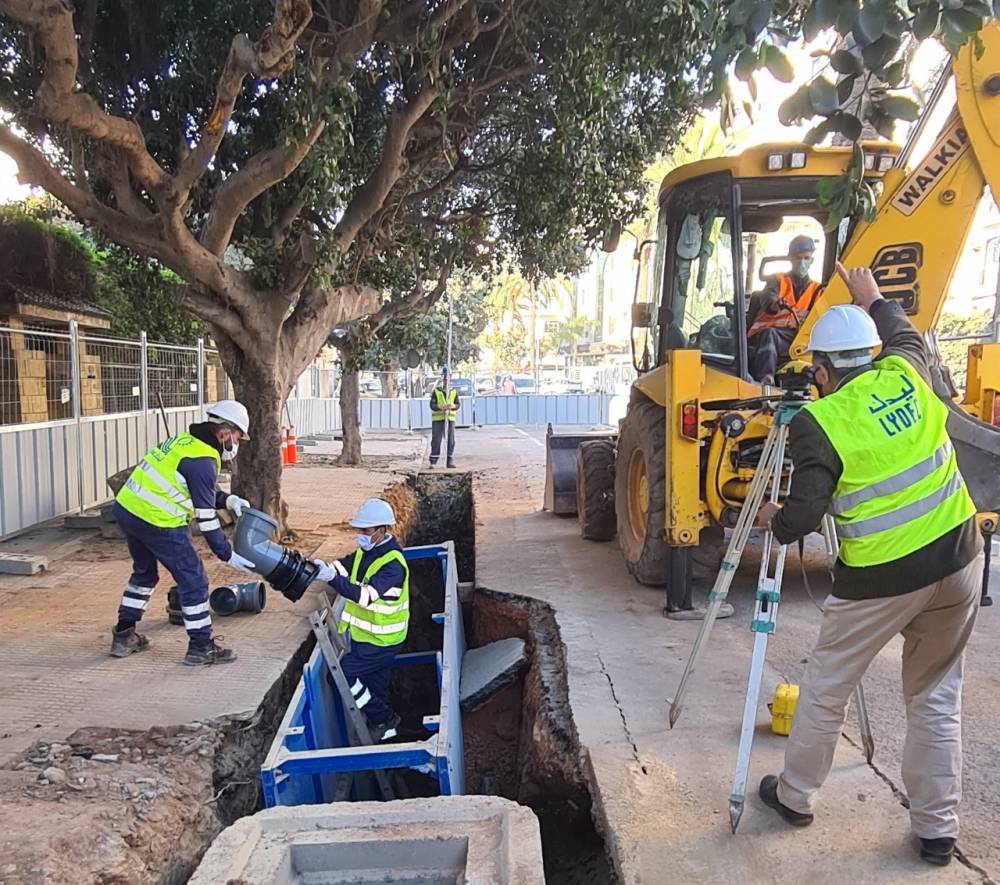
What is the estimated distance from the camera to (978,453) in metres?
4.71

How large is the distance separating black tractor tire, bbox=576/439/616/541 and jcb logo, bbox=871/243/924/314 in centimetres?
408

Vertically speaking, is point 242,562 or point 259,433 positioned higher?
point 259,433

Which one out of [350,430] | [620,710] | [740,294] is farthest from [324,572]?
[350,430]

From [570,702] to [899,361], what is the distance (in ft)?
8.10

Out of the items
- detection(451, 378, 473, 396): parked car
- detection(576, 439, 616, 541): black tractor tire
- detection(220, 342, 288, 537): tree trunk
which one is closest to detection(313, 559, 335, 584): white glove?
detection(220, 342, 288, 537): tree trunk

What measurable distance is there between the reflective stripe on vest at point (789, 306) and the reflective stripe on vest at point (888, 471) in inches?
115

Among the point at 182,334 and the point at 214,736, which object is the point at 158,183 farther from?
the point at 182,334

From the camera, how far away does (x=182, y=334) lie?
1400 centimetres

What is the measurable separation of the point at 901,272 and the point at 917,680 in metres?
2.72

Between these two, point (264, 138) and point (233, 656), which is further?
point (264, 138)

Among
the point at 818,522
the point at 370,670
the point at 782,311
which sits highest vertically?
the point at 782,311

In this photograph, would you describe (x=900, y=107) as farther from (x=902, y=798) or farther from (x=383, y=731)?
(x=383, y=731)

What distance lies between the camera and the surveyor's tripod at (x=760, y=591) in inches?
117

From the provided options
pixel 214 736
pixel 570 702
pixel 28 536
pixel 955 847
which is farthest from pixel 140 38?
pixel 955 847
